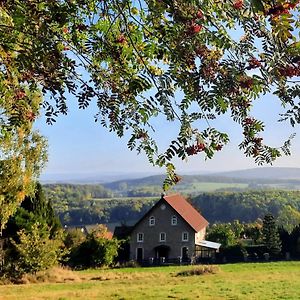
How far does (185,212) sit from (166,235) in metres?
3.35

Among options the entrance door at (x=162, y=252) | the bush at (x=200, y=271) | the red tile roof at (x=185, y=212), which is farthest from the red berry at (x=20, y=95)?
the entrance door at (x=162, y=252)

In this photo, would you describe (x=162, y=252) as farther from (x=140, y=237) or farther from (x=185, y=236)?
(x=185, y=236)

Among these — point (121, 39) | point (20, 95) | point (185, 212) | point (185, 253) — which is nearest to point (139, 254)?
point (185, 253)

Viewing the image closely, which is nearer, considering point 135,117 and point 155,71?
point 155,71

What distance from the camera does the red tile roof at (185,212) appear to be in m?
45.3

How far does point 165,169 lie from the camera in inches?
150

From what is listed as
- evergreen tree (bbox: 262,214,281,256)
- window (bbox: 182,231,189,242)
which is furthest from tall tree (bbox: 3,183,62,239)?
evergreen tree (bbox: 262,214,281,256)

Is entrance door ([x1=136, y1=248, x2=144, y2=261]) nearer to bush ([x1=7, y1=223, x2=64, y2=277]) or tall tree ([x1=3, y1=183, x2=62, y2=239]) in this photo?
tall tree ([x1=3, y1=183, x2=62, y2=239])

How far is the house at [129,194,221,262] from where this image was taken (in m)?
A: 44.3

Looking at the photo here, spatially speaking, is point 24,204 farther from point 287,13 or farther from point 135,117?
point 287,13

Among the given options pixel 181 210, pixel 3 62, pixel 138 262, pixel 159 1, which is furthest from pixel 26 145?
pixel 181 210

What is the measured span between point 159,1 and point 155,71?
0.77 m

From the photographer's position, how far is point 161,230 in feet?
150

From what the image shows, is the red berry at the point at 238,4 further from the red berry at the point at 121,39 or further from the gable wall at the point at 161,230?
the gable wall at the point at 161,230
